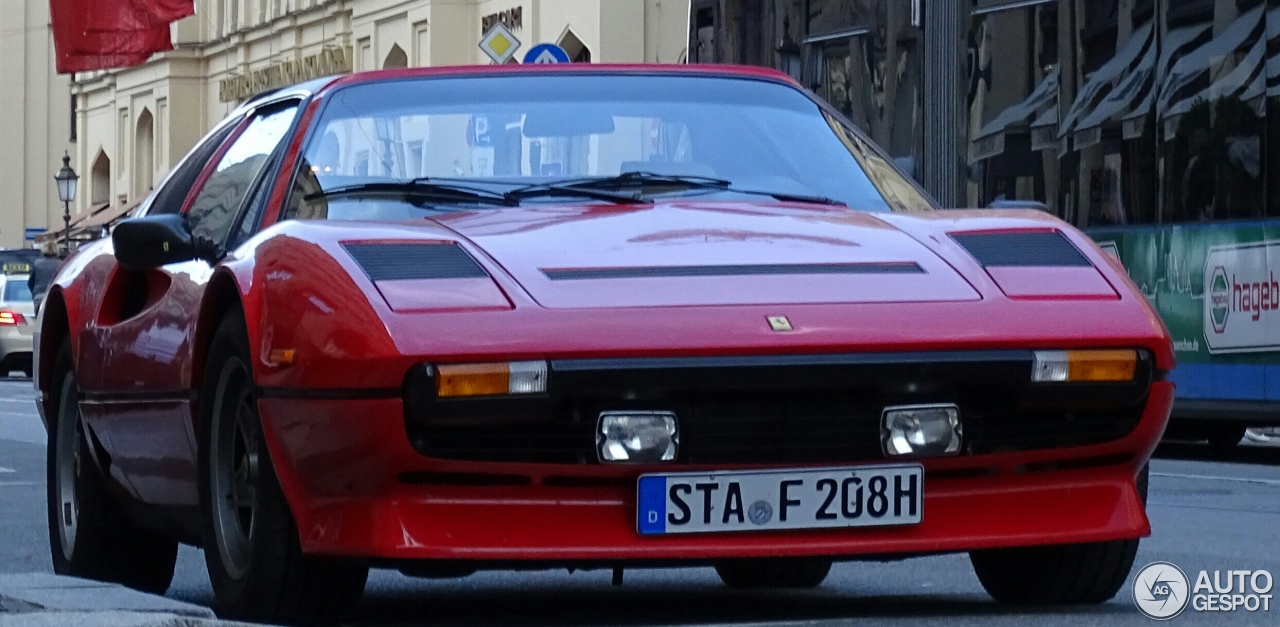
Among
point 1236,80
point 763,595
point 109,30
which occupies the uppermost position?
point 109,30

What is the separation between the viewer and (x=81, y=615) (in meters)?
4.43

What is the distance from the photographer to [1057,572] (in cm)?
532

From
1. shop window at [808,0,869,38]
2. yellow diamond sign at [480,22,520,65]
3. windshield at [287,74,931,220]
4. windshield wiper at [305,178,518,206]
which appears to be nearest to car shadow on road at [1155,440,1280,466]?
shop window at [808,0,869,38]

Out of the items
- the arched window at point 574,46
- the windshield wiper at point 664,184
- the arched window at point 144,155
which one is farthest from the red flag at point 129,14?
the windshield wiper at point 664,184

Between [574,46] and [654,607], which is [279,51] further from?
[654,607]

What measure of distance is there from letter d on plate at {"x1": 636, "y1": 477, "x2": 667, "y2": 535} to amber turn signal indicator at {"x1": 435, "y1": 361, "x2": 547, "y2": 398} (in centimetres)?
26

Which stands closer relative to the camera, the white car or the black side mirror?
the black side mirror

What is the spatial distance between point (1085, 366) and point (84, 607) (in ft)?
6.14

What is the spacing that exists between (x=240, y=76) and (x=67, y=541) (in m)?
49.2

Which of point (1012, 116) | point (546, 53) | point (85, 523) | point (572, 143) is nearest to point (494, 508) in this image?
point (572, 143)

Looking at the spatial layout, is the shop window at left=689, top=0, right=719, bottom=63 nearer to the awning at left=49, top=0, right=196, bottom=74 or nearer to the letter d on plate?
the letter d on plate

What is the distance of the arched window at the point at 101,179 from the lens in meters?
65.9

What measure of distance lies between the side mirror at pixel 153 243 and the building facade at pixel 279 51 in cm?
3014

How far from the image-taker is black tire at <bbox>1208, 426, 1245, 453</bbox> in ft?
54.2
